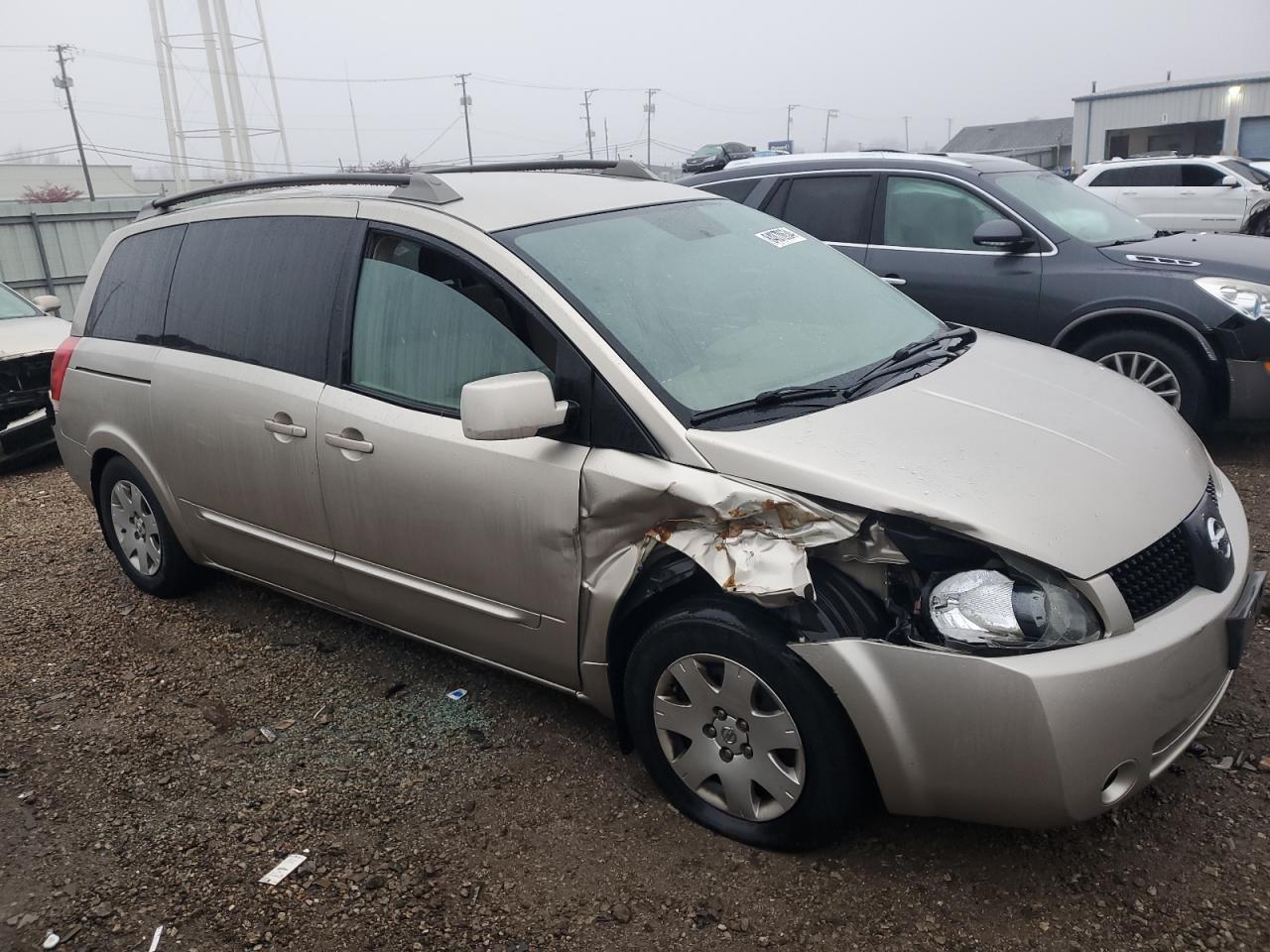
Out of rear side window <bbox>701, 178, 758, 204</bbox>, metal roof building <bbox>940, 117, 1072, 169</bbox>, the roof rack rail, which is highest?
the roof rack rail

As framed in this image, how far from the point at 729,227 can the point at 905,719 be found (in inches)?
78.4

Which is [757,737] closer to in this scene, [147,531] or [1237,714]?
[1237,714]

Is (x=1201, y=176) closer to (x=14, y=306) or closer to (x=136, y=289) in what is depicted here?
(x=14, y=306)

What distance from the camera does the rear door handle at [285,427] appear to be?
11.3 feet

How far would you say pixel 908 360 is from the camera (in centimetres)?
318

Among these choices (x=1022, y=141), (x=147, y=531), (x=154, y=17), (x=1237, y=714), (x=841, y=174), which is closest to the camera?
(x=1237, y=714)

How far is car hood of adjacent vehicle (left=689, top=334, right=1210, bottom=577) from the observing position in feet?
7.68

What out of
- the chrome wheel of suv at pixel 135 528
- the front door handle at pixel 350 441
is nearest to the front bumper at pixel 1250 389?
the front door handle at pixel 350 441

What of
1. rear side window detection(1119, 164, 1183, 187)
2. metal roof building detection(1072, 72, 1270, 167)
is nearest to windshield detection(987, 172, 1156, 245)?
rear side window detection(1119, 164, 1183, 187)

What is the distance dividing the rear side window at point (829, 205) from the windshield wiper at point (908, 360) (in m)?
3.11

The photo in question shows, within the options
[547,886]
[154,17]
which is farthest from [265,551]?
[154,17]

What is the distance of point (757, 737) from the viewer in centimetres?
258

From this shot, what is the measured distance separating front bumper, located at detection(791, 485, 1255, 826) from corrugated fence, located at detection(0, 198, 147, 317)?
65.2ft

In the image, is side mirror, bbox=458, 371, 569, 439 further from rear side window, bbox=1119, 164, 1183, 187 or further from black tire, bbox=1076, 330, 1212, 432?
rear side window, bbox=1119, 164, 1183, 187
